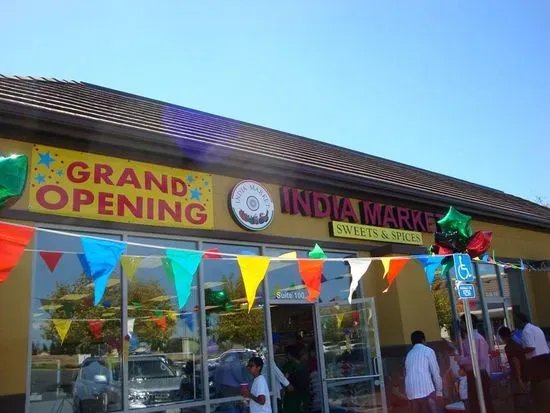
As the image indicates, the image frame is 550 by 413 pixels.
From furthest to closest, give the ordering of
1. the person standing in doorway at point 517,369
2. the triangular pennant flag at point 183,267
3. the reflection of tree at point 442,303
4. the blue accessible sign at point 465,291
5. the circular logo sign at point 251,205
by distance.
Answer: the reflection of tree at point 442,303
the person standing in doorway at point 517,369
the circular logo sign at point 251,205
the blue accessible sign at point 465,291
the triangular pennant flag at point 183,267

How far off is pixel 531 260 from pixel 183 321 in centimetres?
1087

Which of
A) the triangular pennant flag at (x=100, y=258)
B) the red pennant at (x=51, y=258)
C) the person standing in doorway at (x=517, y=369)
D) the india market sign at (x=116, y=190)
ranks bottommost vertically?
the person standing in doorway at (x=517, y=369)

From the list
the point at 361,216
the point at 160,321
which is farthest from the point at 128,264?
the point at 361,216

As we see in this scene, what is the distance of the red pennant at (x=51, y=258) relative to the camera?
607cm

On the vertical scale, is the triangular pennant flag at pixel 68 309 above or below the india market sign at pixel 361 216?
below

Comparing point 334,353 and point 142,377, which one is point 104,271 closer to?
point 142,377

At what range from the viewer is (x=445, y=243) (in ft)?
25.7

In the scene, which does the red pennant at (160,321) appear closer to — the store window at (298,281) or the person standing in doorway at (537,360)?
the store window at (298,281)

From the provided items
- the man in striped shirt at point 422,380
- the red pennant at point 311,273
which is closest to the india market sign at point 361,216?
the red pennant at point 311,273

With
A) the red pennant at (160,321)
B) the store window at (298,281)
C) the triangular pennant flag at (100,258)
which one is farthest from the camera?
the store window at (298,281)

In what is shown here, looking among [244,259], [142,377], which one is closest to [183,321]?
[142,377]

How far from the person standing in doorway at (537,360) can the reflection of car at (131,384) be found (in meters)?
6.38

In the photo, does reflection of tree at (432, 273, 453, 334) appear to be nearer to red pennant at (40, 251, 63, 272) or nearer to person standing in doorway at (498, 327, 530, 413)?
person standing in doorway at (498, 327, 530, 413)

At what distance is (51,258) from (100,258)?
159cm
